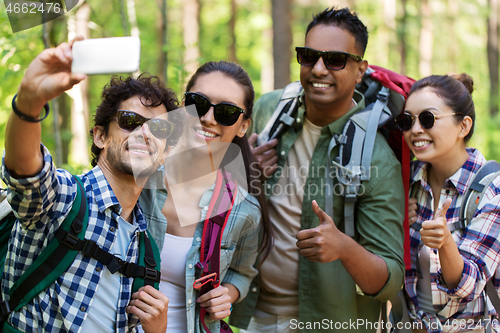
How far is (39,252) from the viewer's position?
1.93 meters

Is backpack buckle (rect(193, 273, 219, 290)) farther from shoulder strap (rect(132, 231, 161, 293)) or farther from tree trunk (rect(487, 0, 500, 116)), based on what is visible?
tree trunk (rect(487, 0, 500, 116))

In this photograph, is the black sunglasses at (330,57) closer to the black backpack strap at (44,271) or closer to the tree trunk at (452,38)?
the black backpack strap at (44,271)

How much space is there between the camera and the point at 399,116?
3.30 meters

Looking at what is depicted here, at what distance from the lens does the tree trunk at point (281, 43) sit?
6.74 meters

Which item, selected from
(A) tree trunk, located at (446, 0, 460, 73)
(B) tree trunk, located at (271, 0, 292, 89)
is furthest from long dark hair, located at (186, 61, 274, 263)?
(A) tree trunk, located at (446, 0, 460, 73)

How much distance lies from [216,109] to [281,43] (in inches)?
171

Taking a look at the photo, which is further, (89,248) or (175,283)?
(175,283)

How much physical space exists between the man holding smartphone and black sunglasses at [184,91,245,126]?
0.55ft

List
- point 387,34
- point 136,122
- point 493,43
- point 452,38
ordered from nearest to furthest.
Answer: point 136,122 < point 493,43 < point 387,34 < point 452,38

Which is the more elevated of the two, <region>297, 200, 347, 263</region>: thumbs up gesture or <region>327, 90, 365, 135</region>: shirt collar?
<region>327, 90, 365, 135</region>: shirt collar

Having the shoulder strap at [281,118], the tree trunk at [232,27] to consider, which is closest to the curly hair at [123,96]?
the shoulder strap at [281,118]

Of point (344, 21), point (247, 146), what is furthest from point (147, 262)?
point (344, 21)

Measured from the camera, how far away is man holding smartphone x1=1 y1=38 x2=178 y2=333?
1623mm

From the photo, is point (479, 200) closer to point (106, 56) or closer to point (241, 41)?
point (106, 56)
